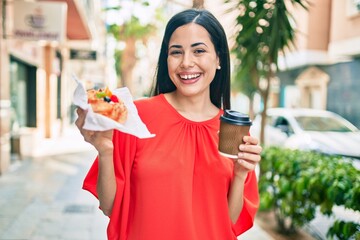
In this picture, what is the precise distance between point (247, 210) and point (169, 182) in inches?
16.9

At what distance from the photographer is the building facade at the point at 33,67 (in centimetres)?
743

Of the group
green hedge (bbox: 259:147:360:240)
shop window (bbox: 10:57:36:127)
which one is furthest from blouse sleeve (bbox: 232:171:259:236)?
shop window (bbox: 10:57:36:127)

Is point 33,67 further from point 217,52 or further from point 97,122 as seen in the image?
point 97,122

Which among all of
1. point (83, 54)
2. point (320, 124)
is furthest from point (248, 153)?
point (83, 54)

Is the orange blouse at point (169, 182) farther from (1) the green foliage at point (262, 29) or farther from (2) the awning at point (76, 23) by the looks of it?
(2) the awning at point (76, 23)

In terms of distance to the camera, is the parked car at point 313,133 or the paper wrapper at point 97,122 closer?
the paper wrapper at point 97,122

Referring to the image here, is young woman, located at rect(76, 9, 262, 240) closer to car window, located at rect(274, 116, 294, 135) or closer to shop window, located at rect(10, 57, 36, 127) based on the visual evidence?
car window, located at rect(274, 116, 294, 135)

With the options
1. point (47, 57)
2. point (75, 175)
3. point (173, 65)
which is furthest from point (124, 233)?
point (47, 57)

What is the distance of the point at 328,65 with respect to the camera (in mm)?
17422

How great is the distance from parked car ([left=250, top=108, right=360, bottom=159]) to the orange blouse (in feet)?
18.9

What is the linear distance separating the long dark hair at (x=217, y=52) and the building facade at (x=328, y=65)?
8.51 m

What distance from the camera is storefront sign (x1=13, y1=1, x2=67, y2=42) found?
7544mm

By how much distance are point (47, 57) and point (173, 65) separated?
502 inches

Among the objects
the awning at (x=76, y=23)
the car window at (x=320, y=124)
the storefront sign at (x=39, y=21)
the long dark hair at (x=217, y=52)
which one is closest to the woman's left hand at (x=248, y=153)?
the long dark hair at (x=217, y=52)
